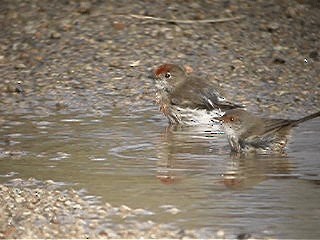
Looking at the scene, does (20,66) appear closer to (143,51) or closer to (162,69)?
(143,51)

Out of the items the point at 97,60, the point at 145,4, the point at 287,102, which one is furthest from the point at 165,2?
the point at 287,102

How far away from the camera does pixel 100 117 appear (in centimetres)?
1262

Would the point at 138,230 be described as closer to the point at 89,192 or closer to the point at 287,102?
the point at 89,192

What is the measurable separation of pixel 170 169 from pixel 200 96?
297cm

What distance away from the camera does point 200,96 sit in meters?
12.9

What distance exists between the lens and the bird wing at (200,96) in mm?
12617

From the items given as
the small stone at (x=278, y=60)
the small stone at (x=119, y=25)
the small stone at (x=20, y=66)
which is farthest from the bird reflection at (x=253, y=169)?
the small stone at (x=119, y=25)

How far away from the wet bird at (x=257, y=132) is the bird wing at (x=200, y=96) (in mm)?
1317

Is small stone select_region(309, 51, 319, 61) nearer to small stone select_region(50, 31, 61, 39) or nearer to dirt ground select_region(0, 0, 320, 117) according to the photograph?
dirt ground select_region(0, 0, 320, 117)

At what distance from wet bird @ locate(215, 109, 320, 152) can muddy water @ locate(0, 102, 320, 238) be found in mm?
150

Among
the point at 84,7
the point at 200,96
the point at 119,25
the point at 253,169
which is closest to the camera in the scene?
the point at 253,169

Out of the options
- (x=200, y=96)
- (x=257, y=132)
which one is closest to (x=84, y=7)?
(x=200, y=96)

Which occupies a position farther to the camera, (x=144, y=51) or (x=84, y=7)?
(x=84, y=7)

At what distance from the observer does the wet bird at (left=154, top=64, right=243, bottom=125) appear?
1266cm
